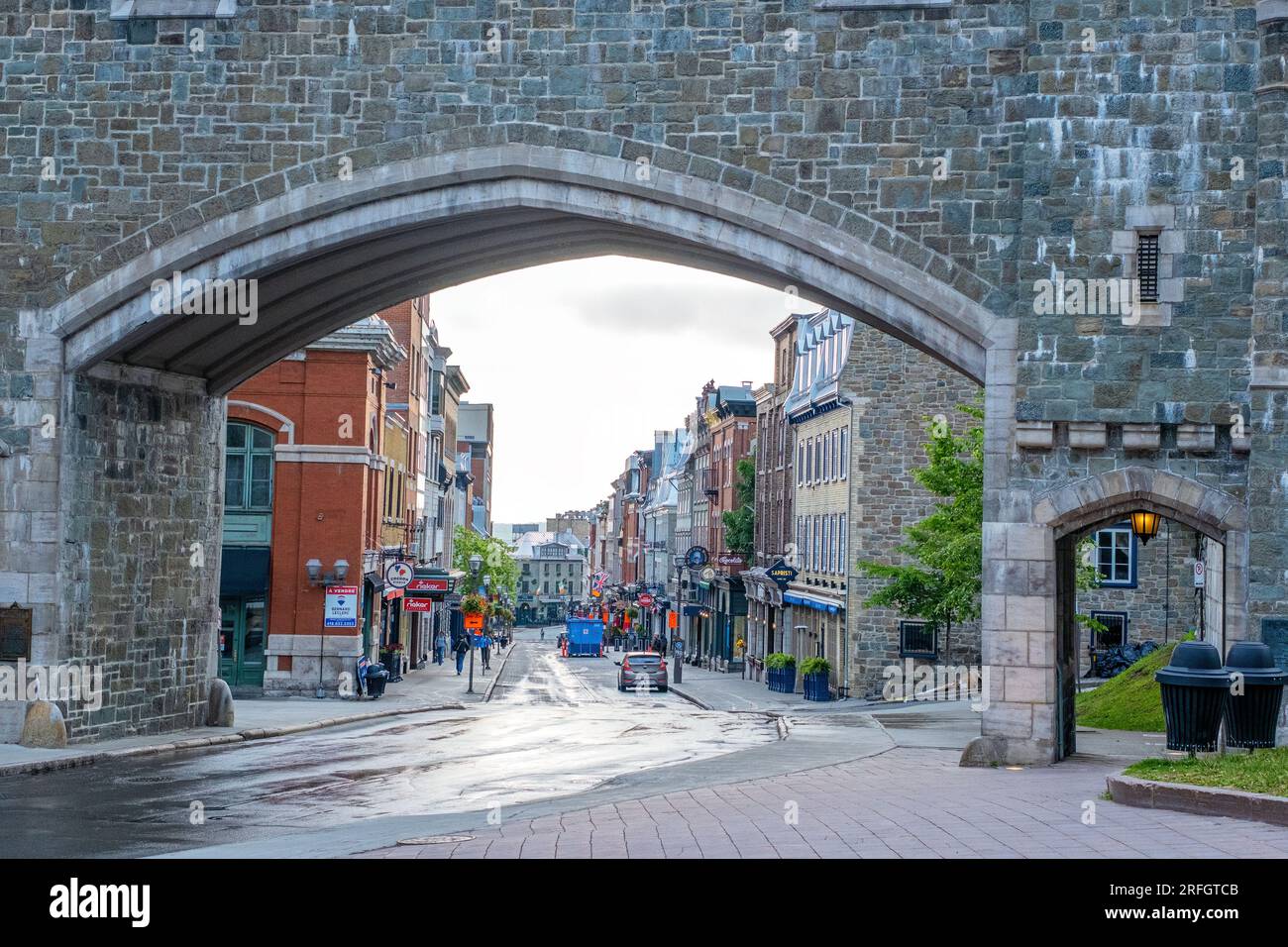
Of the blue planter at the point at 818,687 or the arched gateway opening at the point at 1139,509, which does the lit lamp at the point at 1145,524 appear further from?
the blue planter at the point at 818,687

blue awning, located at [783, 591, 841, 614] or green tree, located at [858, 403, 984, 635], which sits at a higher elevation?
green tree, located at [858, 403, 984, 635]

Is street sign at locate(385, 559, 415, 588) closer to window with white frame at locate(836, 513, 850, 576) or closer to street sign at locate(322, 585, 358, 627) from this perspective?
street sign at locate(322, 585, 358, 627)

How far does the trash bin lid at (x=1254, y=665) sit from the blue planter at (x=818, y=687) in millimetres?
29696

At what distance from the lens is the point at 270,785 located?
59.0ft

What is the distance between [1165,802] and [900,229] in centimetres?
890

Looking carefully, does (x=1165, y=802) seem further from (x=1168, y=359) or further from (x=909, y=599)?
(x=909, y=599)

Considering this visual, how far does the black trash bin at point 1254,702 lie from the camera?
14.2 metres

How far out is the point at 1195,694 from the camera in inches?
550

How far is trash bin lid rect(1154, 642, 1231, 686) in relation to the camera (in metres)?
13.8

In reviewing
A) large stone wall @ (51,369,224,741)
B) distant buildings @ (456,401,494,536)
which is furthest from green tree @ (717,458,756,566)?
distant buildings @ (456,401,494,536)

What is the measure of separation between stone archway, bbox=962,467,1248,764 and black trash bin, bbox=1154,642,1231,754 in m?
3.60

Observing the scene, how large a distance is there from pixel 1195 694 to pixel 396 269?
14356 millimetres

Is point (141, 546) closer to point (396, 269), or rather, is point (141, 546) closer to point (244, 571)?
point (396, 269)

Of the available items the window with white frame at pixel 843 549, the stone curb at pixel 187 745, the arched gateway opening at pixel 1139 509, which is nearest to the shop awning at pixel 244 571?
the stone curb at pixel 187 745
